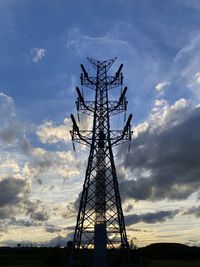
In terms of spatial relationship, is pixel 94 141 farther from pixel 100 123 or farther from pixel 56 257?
pixel 56 257

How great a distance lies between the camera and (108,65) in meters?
51.8

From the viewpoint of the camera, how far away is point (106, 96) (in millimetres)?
49156

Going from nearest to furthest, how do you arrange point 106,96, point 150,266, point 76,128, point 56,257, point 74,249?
point 74,249, point 76,128, point 106,96, point 150,266, point 56,257

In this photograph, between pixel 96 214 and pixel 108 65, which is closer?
pixel 96 214

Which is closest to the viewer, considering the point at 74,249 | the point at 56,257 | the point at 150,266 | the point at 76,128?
the point at 74,249

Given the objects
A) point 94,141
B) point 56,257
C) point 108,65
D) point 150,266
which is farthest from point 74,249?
point 56,257

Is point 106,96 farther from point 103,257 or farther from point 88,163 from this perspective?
point 103,257

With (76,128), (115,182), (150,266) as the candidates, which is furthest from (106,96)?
(150,266)

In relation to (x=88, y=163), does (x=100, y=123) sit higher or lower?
higher

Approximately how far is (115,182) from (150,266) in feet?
115

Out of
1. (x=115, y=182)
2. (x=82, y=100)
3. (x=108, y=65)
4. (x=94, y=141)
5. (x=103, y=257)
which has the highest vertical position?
(x=108, y=65)

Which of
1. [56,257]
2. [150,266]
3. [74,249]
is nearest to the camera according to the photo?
[74,249]

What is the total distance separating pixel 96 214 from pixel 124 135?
10.1m

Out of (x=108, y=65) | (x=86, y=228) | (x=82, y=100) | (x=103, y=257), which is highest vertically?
(x=108, y=65)
